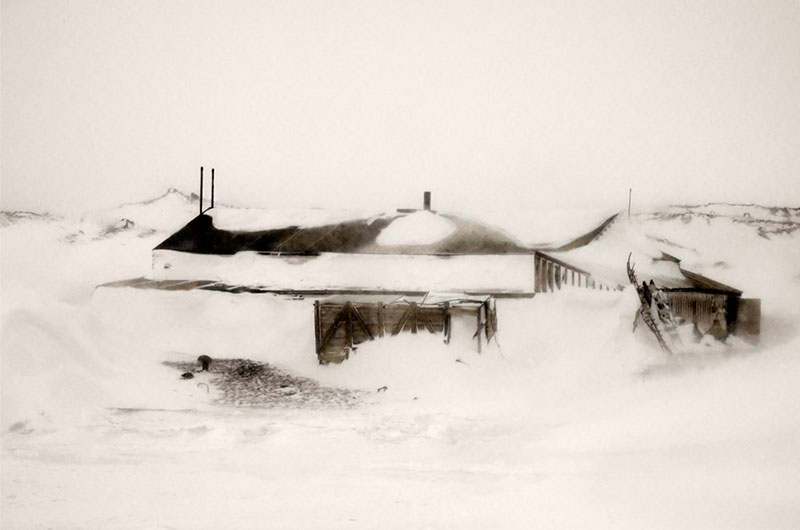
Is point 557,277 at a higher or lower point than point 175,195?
lower

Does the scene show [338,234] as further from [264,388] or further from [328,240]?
[264,388]

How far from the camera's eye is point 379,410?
407 cm

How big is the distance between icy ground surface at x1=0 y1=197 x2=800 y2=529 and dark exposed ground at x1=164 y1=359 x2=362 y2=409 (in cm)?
1

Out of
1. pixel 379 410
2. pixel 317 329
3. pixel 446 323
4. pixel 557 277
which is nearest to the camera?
pixel 379 410

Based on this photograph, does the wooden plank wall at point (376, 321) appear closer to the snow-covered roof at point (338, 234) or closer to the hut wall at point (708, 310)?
the snow-covered roof at point (338, 234)

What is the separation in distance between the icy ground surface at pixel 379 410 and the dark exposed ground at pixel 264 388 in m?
0.01

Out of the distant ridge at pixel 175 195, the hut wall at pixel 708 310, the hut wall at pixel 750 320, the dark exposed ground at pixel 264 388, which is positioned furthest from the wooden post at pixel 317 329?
the hut wall at pixel 750 320

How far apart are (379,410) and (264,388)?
780 mm

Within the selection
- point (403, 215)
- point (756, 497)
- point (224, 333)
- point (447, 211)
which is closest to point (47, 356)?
point (224, 333)

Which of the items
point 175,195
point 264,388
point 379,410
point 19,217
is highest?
point 175,195

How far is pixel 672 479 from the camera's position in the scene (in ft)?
11.8

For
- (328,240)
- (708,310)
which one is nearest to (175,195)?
(328,240)

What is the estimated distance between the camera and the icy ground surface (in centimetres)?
351

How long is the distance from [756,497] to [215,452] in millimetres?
3133
